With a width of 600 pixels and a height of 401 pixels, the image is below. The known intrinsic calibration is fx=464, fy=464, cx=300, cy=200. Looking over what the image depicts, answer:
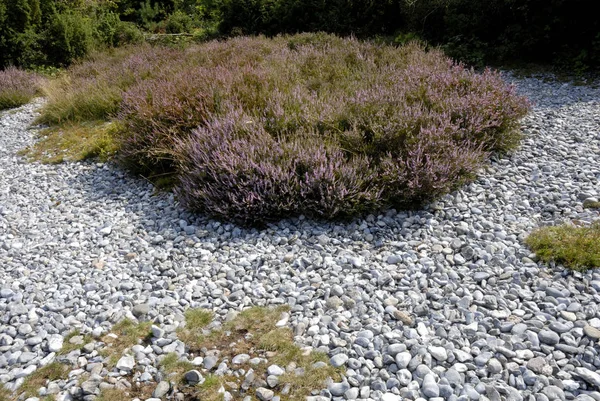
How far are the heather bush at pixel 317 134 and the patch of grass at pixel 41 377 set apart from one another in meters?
2.00

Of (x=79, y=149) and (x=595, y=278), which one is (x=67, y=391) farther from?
(x=79, y=149)

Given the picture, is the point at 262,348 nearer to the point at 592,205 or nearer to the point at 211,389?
the point at 211,389

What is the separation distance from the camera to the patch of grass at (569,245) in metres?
3.60

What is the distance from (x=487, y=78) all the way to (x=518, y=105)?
663 mm

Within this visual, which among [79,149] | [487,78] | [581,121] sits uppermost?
[487,78]

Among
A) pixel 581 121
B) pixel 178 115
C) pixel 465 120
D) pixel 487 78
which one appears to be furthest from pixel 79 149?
pixel 581 121

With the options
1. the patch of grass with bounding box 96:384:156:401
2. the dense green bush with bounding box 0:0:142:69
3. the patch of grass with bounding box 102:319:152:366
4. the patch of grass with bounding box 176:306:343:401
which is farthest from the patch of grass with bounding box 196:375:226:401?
the dense green bush with bounding box 0:0:142:69

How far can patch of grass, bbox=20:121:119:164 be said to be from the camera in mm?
6941

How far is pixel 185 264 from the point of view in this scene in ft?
13.7

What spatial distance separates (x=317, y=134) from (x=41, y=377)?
11.4ft

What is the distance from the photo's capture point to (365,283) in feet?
12.1

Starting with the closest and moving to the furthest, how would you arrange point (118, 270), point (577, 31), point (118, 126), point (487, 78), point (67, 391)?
point (67, 391)
point (118, 270)
point (487, 78)
point (118, 126)
point (577, 31)

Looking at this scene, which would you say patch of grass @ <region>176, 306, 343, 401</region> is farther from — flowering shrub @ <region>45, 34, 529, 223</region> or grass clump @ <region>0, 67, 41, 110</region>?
grass clump @ <region>0, 67, 41, 110</region>

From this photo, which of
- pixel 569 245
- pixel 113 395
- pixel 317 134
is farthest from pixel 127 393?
pixel 569 245
